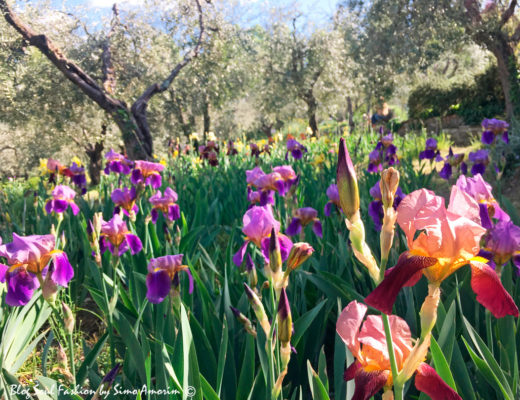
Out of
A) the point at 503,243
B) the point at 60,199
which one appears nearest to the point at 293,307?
the point at 503,243

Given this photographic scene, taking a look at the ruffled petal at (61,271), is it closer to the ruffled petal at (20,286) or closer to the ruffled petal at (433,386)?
the ruffled petal at (20,286)

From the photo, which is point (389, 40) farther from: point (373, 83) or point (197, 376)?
point (197, 376)

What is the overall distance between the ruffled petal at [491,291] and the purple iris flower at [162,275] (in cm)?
103

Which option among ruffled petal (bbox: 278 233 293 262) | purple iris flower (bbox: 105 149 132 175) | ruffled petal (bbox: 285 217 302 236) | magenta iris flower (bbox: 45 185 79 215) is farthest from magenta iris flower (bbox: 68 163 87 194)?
ruffled petal (bbox: 278 233 293 262)

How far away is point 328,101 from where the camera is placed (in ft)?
64.2

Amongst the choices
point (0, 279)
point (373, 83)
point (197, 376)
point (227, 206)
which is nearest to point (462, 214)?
point (197, 376)

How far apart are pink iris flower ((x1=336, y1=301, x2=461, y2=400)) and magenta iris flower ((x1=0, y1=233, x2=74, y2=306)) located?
97 cm

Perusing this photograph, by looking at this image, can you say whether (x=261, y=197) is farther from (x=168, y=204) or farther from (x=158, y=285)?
(x=158, y=285)

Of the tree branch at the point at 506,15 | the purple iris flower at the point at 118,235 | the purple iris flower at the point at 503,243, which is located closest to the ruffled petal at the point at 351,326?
the purple iris flower at the point at 503,243

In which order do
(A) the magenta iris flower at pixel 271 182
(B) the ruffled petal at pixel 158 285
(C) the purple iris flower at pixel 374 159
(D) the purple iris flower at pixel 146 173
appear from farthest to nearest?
(C) the purple iris flower at pixel 374 159, (D) the purple iris flower at pixel 146 173, (A) the magenta iris flower at pixel 271 182, (B) the ruffled petal at pixel 158 285

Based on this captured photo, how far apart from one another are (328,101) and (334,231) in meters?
17.9

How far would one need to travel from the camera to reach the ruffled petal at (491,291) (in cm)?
55

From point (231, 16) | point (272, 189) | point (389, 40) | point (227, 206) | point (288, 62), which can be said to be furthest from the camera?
point (288, 62)

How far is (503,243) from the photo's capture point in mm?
1282
